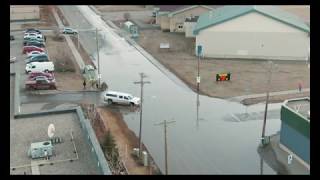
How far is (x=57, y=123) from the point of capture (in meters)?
18.1

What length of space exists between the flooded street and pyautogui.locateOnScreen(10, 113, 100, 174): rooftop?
2.96m

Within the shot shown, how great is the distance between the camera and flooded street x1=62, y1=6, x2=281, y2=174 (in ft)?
55.7

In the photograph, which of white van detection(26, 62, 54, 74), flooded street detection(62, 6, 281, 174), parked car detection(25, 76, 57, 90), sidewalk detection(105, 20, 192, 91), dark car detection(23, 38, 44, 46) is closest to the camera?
flooded street detection(62, 6, 281, 174)

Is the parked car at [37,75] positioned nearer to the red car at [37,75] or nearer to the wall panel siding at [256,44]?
the red car at [37,75]

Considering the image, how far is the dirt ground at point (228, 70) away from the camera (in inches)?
1005

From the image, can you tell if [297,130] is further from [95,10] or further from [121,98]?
[95,10]

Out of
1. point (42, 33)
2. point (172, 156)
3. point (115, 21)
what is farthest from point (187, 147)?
point (115, 21)

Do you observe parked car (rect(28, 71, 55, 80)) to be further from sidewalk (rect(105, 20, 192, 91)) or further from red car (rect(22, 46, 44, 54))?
sidewalk (rect(105, 20, 192, 91))

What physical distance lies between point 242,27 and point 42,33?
16.9 m

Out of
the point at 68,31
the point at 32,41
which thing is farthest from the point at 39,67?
the point at 68,31

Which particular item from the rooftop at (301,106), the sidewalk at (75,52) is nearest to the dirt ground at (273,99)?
the rooftop at (301,106)

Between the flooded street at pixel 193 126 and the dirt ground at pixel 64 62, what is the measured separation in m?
1.62

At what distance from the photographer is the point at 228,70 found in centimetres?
2916

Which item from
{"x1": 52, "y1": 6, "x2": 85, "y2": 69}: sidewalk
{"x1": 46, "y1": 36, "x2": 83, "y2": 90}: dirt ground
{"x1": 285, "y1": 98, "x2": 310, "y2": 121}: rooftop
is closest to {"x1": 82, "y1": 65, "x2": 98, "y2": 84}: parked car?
{"x1": 46, "y1": 36, "x2": 83, "y2": 90}: dirt ground
